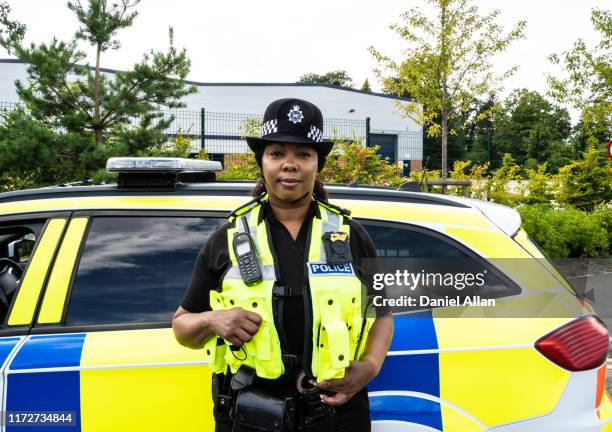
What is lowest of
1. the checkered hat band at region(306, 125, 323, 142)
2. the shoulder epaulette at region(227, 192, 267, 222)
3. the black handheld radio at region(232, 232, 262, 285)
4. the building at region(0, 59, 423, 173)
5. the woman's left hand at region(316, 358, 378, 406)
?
the woman's left hand at region(316, 358, 378, 406)

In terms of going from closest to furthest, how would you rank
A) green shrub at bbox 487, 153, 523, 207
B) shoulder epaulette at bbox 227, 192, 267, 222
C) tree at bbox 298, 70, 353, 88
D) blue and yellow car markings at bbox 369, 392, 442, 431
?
shoulder epaulette at bbox 227, 192, 267, 222, blue and yellow car markings at bbox 369, 392, 442, 431, green shrub at bbox 487, 153, 523, 207, tree at bbox 298, 70, 353, 88

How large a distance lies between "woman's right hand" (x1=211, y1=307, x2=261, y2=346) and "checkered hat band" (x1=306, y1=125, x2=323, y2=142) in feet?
1.79

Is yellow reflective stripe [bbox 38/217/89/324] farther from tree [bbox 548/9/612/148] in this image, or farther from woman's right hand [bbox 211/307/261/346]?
tree [bbox 548/9/612/148]

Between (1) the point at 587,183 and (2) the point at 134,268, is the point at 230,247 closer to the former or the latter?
(2) the point at 134,268

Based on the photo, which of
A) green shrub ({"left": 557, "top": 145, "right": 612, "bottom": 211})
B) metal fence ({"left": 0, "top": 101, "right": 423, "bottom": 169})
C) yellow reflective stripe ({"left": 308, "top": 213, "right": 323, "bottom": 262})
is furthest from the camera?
green shrub ({"left": 557, "top": 145, "right": 612, "bottom": 211})

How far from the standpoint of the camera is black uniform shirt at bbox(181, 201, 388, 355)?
1.61m

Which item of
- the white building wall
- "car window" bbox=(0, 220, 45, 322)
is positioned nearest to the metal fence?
the white building wall

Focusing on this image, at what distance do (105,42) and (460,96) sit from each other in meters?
6.91

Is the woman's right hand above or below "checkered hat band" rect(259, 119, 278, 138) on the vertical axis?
below

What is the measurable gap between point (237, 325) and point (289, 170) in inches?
18.8

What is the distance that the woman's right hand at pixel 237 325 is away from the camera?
4.98 ft

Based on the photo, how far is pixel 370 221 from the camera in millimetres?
2205

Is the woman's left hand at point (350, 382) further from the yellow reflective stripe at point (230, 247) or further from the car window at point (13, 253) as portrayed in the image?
the car window at point (13, 253)

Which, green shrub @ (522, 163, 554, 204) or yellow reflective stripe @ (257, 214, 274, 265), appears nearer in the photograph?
yellow reflective stripe @ (257, 214, 274, 265)
